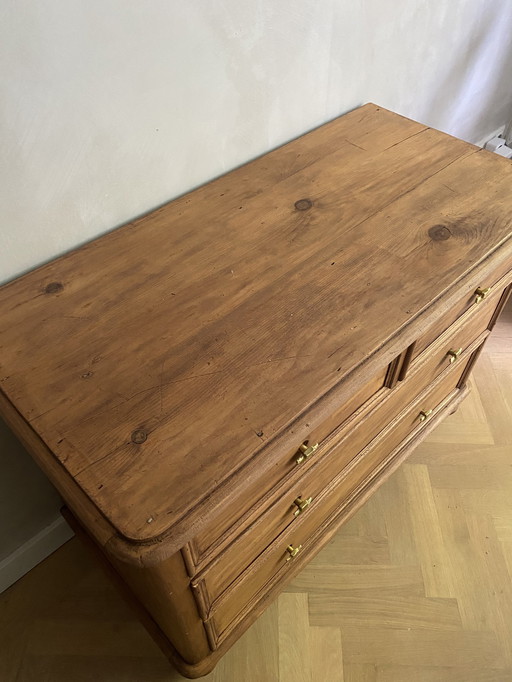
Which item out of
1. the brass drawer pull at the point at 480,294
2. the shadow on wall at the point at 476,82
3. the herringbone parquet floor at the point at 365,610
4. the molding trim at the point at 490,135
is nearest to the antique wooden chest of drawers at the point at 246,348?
the brass drawer pull at the point at 480,294

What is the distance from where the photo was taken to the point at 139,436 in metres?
0.59

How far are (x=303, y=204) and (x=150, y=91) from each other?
306 millimetres

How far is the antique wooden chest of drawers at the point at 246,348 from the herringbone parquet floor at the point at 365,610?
0.53ft

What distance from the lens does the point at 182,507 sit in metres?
0.53

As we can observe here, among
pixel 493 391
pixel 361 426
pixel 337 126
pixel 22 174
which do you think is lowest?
pixel 493 391

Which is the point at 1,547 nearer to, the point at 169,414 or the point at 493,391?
the point at 169,414

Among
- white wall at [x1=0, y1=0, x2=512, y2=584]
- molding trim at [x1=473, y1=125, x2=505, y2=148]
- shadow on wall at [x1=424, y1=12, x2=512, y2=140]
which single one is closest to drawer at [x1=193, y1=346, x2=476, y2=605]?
white wall at [x1=0, y1=0, x2=512, y2=584]

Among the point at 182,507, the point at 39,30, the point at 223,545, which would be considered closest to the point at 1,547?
the point at 223,545

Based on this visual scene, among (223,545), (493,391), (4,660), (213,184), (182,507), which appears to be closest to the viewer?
(182,507)

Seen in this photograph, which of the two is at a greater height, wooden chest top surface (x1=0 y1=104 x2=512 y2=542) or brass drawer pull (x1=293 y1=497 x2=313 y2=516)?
wooden chest top surface (x1=0 y1=104 x2=512 y2=542)

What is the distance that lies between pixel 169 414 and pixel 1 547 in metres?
0.75

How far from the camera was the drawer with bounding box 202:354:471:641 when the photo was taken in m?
0.86

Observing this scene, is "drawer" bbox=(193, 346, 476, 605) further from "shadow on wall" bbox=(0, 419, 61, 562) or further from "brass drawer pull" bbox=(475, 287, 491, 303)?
"shadow on wall" bbox=(0, 419, 61, 562)

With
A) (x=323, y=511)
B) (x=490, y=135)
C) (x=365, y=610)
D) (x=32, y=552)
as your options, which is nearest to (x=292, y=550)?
(x=323, y=511)
